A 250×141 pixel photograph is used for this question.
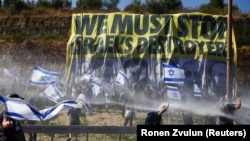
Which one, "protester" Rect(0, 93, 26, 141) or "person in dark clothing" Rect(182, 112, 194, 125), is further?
"person in dark clothing" Rect(182, 112, 194, 125)

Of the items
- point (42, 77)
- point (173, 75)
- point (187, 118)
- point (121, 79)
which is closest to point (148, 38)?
point (121, 79)

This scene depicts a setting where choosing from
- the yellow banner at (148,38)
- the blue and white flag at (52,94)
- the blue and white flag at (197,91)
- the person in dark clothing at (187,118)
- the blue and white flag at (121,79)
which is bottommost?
the person in dark clothing at (187,118)

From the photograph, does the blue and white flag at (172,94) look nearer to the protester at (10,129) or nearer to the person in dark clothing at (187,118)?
the person in dark clothing at (187,118)

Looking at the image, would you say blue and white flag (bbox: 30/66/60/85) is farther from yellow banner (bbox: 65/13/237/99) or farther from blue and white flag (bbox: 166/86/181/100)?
yellow banner (bbox: 65/13/237/99)

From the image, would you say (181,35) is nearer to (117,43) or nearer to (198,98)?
(117,43)

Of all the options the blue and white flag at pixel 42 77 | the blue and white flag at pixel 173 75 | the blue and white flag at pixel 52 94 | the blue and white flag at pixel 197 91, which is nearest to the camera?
the blue and white flag at pixel 52 94

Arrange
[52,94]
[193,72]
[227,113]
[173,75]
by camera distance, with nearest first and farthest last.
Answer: [227,113] → [52,94] → [173,75] → [193,72]

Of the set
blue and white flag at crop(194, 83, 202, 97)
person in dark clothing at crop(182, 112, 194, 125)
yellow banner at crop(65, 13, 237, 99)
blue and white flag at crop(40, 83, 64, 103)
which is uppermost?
yellow banner at crop(65, 13, 237, 99)

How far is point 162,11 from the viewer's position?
43.5 metres

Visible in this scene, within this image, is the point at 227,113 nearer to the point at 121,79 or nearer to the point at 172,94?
the point at 172,94

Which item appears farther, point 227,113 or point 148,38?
point 148,38

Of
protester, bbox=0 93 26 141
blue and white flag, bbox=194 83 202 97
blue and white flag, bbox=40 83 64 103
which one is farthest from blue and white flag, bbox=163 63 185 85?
protester, bbox=0 93 26 141

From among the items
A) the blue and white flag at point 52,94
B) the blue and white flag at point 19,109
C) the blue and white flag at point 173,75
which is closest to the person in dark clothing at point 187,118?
the blue and white flag at point 173,75

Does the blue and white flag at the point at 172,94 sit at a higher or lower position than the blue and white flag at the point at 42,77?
lower
